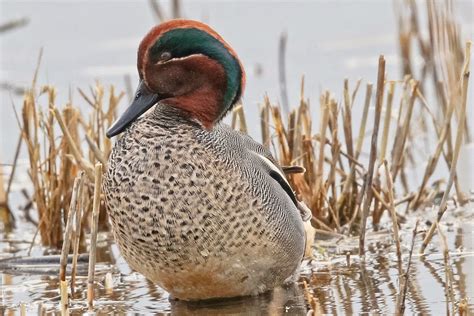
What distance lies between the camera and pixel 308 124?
254 inches

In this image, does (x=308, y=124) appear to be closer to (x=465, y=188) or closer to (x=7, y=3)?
(x=465, y=188)

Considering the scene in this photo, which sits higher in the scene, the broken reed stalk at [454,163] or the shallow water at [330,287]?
the broken reed stalk at [454,163]

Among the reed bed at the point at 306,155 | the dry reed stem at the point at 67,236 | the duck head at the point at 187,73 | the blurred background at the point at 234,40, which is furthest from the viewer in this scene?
the blurred background at the point at 234,40

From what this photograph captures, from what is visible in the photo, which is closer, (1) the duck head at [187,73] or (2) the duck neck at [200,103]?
(1) the duck head at [187,73]

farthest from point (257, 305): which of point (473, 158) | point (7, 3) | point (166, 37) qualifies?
point (7, 3)

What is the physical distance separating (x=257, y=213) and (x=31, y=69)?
20.1 ft

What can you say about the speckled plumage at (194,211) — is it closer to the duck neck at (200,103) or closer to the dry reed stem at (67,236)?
the duck neck at (200,103)

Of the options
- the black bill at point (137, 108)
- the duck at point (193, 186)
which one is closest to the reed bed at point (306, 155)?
the duck at point (193, 186)

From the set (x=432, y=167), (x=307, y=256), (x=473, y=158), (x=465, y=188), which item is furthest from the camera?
(x=473, y=158)

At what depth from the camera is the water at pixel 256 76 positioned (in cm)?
545

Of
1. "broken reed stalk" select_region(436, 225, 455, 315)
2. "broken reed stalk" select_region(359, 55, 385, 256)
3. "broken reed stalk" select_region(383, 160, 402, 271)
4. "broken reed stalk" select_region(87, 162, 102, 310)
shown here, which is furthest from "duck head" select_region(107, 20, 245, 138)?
"broken reed stalk" select_region(436, 225, 455, 315)

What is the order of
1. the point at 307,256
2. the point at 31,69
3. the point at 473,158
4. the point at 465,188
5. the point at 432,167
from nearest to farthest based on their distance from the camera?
the point at 307,256
the point at 432,167
the point at 465,188
the point at 473,158
the point at 31,69

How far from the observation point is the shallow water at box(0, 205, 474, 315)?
528 cm

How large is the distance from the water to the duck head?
2.88 ft
